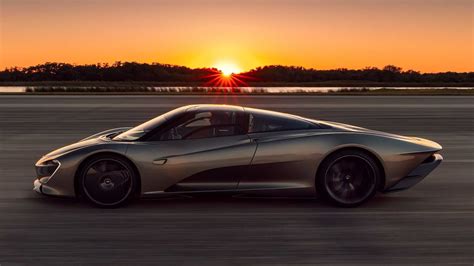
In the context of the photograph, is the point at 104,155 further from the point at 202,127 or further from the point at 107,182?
the point at 202,127

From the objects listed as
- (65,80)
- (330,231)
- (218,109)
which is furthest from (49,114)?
(65,80)

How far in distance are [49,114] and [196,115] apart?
17340 mm

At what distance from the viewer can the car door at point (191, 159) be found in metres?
7.47

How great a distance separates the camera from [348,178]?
7742 millimetres

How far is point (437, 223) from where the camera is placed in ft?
23.0

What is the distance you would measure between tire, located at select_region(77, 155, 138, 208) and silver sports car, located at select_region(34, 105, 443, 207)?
1 cm

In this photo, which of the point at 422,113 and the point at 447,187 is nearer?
the point at 447,187

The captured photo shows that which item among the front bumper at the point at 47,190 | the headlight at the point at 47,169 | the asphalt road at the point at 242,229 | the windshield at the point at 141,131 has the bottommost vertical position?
the asphalt road at the point at 242,229

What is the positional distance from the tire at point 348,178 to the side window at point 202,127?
3.40ft

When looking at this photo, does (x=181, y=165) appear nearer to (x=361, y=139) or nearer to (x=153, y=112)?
(x=361, y=139)

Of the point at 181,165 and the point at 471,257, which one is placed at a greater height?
the point at 181,165

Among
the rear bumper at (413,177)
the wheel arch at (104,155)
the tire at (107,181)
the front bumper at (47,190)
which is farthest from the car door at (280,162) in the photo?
the front bumper at (47,190)

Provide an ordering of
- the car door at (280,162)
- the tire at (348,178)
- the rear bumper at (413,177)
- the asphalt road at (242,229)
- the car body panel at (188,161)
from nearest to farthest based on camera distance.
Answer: the asphalt road at (242,229)
the car body panel at (188,161)
the car door at (280,162)
the tire at (348,178)
the rear bumper at (413,177)

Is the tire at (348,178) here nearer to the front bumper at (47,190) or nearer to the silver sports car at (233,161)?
the silver sports car at (233,161)
